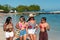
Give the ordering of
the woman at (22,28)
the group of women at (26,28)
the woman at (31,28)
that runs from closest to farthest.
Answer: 1. the group of women at (26,28)
2. the woman at (22,28)
3. the woman at (31,28)

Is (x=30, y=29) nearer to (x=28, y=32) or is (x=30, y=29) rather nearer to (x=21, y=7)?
(x=28, y=32)

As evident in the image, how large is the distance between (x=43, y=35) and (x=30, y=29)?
2.22 feet

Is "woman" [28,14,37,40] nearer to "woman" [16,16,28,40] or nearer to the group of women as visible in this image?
the group of women

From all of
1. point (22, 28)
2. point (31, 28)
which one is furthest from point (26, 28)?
point (31, 28)

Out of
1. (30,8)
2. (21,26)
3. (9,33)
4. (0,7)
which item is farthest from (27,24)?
(30,8)

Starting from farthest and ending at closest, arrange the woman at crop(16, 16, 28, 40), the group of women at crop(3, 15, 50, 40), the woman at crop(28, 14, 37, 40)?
1. the woman at crop(28, 14, 37, 40)
2. the woman at crop(16, 16, 28, 40)
3. the group of women at crop(3, 15, 50, 40)

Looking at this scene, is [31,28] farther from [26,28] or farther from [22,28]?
[22,28]

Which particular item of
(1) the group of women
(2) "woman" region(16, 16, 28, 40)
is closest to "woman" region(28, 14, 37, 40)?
(1) the group of women

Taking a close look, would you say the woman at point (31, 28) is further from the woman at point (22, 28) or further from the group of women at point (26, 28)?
the woman at point (22, 28)

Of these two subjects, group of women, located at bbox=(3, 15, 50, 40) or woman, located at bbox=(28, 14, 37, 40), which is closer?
group of women, located at bbox=(3, 15, 50, 40)

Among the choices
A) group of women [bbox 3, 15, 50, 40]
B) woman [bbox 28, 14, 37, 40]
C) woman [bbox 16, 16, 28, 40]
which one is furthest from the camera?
woman [bbox 28, 14, 37, 40]

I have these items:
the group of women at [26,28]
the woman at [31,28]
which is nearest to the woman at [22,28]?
the group of women at [26,28]

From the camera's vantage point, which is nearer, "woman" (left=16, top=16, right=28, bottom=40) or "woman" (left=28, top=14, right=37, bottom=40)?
"woman" (left=16, top=16, right=28, bottom=40)

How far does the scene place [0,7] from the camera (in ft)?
330
